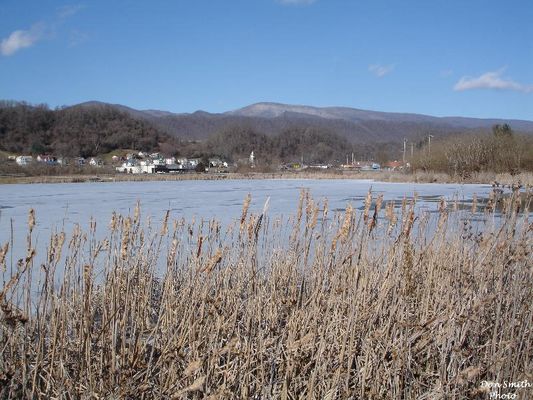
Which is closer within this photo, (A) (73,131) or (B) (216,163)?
(B) (216,163)

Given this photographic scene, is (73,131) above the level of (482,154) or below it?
above

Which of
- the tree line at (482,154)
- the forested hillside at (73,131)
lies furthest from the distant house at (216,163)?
the tree line at (482,154)

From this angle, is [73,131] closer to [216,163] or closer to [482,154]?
[216,163]

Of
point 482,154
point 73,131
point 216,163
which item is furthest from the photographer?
point 73,131

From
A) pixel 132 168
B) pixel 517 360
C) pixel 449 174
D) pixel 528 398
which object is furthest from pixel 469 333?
pixel 132 168

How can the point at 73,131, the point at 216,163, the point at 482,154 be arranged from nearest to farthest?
1. the point at 482,154
2. the point at 216,163
3. the point at 73,131

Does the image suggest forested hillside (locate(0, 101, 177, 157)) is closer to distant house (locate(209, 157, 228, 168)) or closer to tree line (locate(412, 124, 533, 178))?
distant house (locate(209, 157, 228, 168))

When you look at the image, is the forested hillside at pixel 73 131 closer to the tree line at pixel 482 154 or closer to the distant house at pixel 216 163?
the distant house at pixel 216 163

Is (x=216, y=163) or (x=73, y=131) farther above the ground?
(x=73, y=131)

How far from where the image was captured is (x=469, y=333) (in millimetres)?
3227

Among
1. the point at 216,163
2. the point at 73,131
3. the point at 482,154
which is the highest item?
the point at 73,131

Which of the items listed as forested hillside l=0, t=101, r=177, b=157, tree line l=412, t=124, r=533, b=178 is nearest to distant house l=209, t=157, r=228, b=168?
forested hillside l=0, t=101, r=177, b=157

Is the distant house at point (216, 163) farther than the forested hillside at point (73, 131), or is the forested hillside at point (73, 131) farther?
the forested hillside at point (73, 131)

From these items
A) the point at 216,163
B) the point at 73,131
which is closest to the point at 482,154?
the point at 216,163
